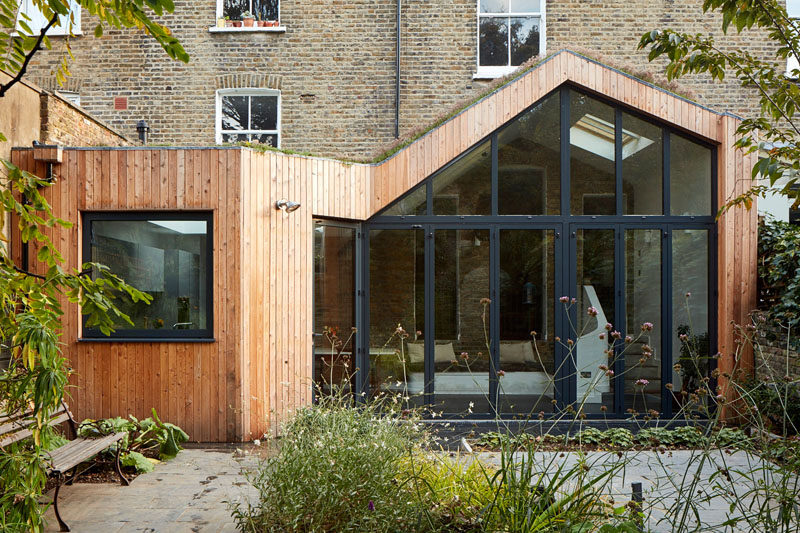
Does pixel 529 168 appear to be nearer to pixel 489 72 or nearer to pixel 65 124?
pixel 489 72

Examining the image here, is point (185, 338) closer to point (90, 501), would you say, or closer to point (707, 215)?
point (90, 501)

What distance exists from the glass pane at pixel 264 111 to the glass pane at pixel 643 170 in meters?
6.09

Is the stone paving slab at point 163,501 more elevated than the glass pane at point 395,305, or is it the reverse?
the glass pane at point 395,305

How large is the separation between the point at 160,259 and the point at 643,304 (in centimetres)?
568

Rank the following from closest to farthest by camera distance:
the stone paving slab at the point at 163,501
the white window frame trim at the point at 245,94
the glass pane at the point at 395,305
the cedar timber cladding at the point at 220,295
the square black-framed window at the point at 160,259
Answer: the stone paving slab at the point at 163,501 → the cedar timber cladding at the point at 220,295 → the square black-framed window at the point at 160,259 → the glass pane at the point at 395,305 → the white window frame trim at the point at 245,94

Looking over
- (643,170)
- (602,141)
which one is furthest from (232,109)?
(643,170)

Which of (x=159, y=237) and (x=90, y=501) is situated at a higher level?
(x=159, y=237)

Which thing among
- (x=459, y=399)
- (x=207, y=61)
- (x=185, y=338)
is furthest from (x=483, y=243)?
(x=207, y=61)

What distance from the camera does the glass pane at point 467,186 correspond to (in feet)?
26.5

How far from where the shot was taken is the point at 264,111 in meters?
11.4

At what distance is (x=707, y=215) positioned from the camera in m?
8.05

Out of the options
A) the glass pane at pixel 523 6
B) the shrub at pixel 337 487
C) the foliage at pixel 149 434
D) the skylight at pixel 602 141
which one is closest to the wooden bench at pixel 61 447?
the foliage at pixel 149 434

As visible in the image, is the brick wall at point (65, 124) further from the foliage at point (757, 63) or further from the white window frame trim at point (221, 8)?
the foliage at point (757, 63)

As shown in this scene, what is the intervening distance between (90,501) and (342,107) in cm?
784
